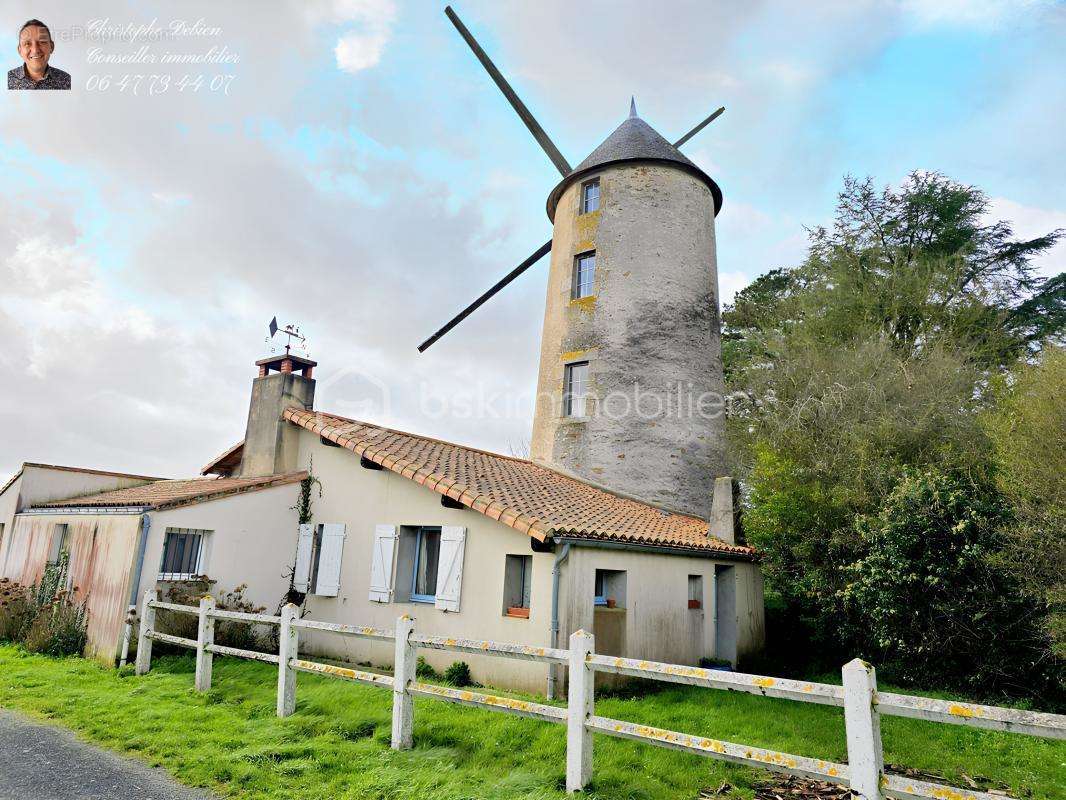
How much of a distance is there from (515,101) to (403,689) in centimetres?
2113

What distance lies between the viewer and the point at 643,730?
194 inches

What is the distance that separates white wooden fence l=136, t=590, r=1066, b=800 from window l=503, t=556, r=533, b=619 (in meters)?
3.28

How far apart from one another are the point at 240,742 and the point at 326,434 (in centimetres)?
675

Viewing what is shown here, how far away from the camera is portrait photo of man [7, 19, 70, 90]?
9.64m

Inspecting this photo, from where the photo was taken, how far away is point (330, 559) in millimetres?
12055

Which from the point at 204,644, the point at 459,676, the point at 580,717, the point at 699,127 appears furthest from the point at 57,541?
the point at 699,127

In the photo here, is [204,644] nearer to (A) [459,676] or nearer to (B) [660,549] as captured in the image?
(A) [459,676]

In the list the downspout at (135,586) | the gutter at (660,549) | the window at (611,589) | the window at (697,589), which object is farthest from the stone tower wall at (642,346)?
the downspout at (135,586)

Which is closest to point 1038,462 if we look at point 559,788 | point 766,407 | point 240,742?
point 766,407

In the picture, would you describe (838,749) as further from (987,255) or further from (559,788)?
(987,255)

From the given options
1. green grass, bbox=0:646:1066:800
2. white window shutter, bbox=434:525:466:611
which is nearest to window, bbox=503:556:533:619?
white window shutter, bbox=434:525:466:611

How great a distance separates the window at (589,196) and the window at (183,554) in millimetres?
12550

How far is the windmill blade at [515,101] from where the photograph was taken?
2158 centimetres

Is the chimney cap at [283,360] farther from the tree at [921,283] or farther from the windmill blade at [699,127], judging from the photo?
the windmill blade at [699,127]
